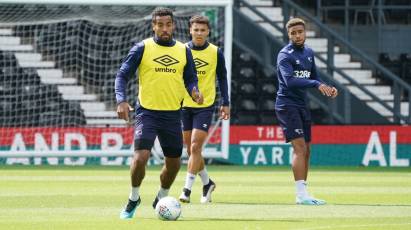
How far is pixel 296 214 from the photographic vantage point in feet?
36.1

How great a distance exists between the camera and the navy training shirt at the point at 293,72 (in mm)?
12906

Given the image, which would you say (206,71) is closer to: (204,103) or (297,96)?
(204,103)

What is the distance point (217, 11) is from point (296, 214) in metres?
13.4

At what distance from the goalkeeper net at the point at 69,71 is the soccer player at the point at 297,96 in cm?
970

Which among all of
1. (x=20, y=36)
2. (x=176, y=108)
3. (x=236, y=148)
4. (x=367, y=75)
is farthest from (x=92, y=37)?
(x=176, y=108)

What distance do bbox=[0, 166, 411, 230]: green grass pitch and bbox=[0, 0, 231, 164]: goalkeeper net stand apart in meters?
2.00

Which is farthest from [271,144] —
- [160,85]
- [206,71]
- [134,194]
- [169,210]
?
[169,210]

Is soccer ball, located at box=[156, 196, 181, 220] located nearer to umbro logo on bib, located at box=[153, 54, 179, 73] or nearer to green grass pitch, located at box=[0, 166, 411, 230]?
green grass pitch, located at box=[0, 166, 411, 230]

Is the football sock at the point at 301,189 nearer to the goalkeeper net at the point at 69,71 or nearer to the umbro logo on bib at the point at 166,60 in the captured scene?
the umbro logo on bib at the point at 166,60

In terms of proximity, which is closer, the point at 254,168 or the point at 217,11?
the point at 254,168

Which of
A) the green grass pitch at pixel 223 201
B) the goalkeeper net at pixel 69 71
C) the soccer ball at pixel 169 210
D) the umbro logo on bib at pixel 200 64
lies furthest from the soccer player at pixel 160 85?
the goalkeeper net at pixel 69 71

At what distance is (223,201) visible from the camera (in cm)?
1312

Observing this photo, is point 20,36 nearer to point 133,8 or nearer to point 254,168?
point 133,8

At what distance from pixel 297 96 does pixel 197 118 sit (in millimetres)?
1180
